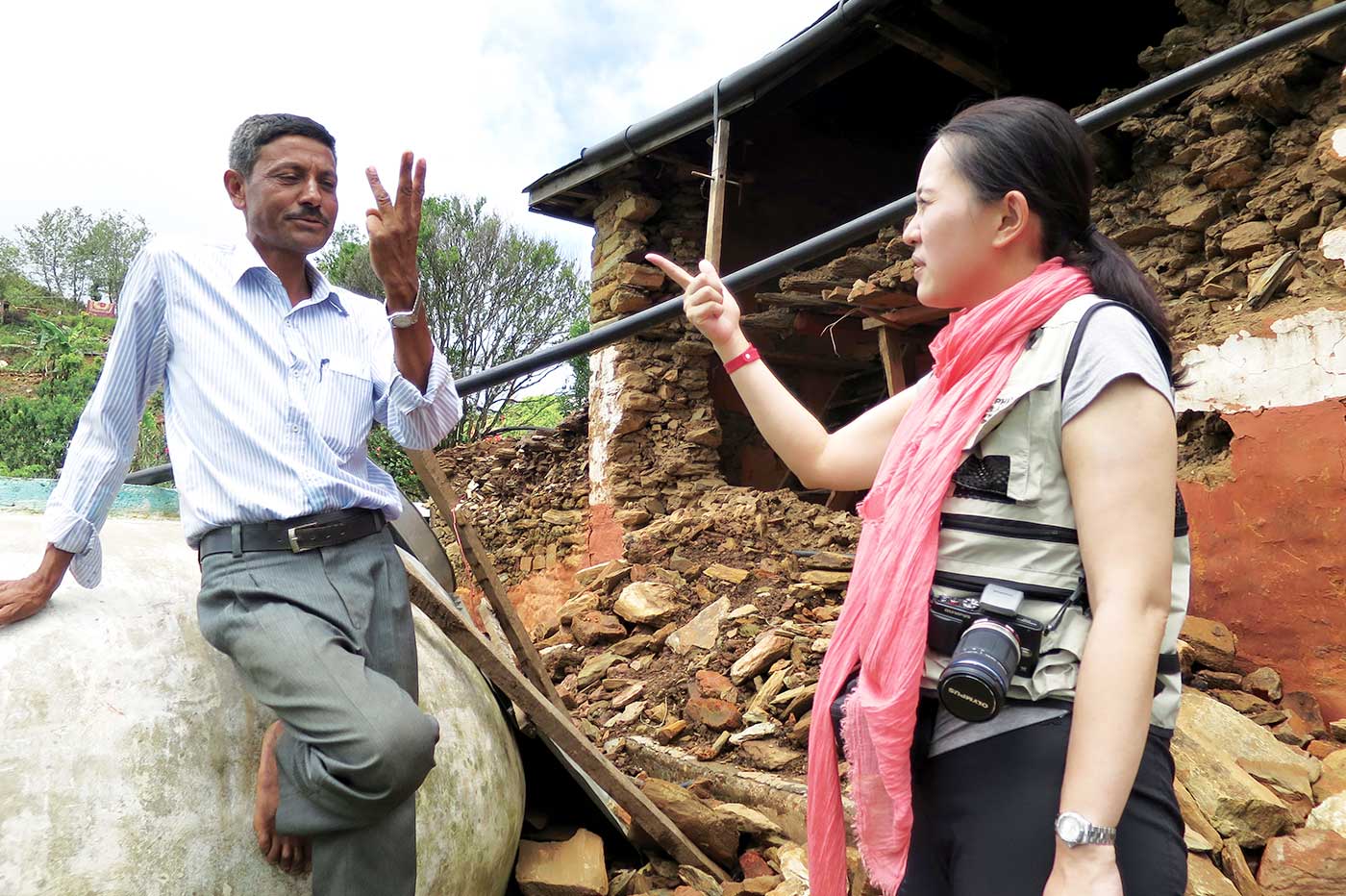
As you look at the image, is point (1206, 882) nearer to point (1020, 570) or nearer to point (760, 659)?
point (1020, 570)

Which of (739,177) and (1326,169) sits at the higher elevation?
(739,177)

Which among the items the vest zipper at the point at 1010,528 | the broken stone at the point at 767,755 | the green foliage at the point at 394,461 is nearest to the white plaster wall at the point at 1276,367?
the broken stone at the point at 767,755

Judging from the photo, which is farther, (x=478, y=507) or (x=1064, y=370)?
(x=478, y=507)

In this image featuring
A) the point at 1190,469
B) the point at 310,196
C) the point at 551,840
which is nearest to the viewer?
the point at 310,196

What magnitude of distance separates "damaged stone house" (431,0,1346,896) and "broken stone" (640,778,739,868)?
0.73 ft

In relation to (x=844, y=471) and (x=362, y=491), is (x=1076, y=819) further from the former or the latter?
(x=362, y=491)

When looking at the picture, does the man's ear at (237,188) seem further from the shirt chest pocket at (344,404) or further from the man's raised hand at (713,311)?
the man's raised hand at (713,311)

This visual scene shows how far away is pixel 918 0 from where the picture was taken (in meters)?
5.48

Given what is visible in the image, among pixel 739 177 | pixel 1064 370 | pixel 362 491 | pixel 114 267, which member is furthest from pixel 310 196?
pixel 114 267

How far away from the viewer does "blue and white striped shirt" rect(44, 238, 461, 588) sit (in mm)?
1705

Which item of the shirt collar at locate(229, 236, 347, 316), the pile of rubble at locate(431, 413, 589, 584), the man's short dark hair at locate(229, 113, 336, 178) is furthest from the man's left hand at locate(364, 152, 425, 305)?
the pile of rubble at locate(431, 413, 589, 584)

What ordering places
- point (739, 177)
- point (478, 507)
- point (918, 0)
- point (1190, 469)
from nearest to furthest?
1. point (1190, 469)
2. point (918, 0)
3. point (739, 177)
4. point (478, 507)

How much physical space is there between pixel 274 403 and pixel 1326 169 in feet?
12.1

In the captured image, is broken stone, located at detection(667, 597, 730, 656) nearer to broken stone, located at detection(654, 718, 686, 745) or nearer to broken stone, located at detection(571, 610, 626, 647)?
broken stone, located at detection(571, 610, 626, 647)
